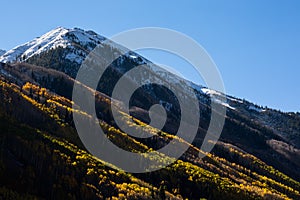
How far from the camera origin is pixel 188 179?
19312 centimetres

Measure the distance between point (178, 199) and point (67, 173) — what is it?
138 ft

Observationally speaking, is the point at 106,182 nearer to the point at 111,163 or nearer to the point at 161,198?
the point at 161,198

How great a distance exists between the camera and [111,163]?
18488cm

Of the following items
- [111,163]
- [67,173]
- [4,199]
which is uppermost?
[111,163]

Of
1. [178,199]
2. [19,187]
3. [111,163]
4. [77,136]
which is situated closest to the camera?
[19,187]

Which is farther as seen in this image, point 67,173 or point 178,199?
point 178,199

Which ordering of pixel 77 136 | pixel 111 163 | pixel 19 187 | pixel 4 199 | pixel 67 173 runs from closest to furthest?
pixel 4 199, pixel 19 187, pixel 67 173, pixel 111 163, pixel 77 136

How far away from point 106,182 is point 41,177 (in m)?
25.6

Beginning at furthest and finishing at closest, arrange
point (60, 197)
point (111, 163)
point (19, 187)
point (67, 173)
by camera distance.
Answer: point (111, 163) < point (67, 173) < point (60, 197) < point (19, 187)

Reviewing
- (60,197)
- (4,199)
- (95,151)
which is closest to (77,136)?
(95,151)

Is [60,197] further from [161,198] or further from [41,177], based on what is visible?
[161,198]

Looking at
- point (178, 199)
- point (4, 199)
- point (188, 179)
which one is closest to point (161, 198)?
point (178, 199)

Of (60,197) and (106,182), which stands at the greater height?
(106,182)

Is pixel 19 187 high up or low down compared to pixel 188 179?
down
